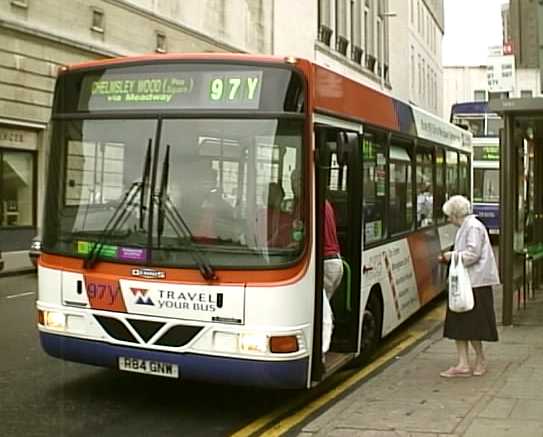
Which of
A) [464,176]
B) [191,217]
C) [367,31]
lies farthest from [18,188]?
[367,31]

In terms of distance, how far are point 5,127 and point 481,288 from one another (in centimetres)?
1824

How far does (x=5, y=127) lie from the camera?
2331 cm

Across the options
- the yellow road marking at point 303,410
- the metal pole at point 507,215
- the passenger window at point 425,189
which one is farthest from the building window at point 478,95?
the yellow road marking at point 303,410

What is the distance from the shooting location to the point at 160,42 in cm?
2978

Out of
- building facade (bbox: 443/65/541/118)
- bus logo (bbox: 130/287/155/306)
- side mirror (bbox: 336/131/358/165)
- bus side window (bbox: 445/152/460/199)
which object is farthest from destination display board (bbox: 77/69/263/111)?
building facade (bbox: 443/65/541/118)

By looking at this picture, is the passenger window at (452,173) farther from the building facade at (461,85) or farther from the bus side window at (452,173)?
the building facade at (461,85)

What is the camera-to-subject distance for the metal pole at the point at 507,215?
1085cm

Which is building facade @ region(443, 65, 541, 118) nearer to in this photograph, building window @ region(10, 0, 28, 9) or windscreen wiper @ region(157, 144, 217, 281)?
building window @ region(10, 0, 28, 9)

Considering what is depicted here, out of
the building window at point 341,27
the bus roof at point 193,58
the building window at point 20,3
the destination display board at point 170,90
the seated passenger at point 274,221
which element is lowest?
the seated passenger at point 274,221

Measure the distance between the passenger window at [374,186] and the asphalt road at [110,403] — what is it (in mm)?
1906

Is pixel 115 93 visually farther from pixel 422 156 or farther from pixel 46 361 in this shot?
pixel 422 156

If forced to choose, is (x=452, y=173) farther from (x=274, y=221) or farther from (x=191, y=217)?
(x=191, y=217)

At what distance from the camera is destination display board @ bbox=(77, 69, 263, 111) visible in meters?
6.55

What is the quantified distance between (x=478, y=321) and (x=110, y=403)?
335 cm
